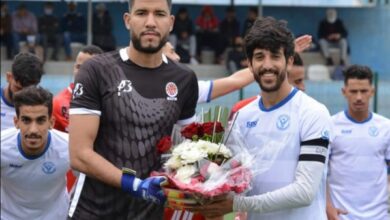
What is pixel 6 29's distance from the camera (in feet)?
75.4

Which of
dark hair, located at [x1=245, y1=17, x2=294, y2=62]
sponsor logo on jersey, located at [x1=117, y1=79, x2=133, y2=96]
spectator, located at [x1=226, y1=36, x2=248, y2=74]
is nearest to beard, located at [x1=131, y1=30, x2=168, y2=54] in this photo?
sponsor logo on jersey, located at [x1=117, y1=79, x2=133, y2=96]

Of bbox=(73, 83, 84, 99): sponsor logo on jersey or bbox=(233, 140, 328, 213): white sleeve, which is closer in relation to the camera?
bbox=(233, 140, 328, 213): white sleeve

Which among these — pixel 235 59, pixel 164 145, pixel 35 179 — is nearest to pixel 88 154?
pixel 164 145

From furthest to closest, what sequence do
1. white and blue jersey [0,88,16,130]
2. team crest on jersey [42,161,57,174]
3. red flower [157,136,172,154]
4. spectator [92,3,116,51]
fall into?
spectator [92,3,116,51]
white and blue jersey [0,88,16,130]
team crest on jersey [42,161,57,174]
red flower [157,136,172,154]

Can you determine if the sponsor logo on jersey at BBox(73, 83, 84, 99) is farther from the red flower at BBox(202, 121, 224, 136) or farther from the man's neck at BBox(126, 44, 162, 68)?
the red flower at BBox(202, 121, 224, 136)

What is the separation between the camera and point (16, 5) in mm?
24859

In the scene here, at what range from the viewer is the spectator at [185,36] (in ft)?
75.5

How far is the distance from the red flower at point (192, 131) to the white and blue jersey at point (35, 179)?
2.17m

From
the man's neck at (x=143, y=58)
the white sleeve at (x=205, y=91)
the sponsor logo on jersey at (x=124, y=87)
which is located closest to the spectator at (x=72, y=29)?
the white sleeve at (x=205, y=91)

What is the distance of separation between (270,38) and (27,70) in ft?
11.6

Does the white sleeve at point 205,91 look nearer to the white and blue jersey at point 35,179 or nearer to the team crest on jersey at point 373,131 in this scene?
the white and blue jersey at point 35,179

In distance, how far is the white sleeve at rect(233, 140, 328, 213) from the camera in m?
4.91

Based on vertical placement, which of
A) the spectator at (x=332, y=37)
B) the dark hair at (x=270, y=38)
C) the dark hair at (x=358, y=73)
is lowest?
the spectator at (x=332, y=37)

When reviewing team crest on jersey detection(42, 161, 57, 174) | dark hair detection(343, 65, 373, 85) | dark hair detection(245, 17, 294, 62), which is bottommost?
team crest on jersey detection(42, 161, 57, 174)
